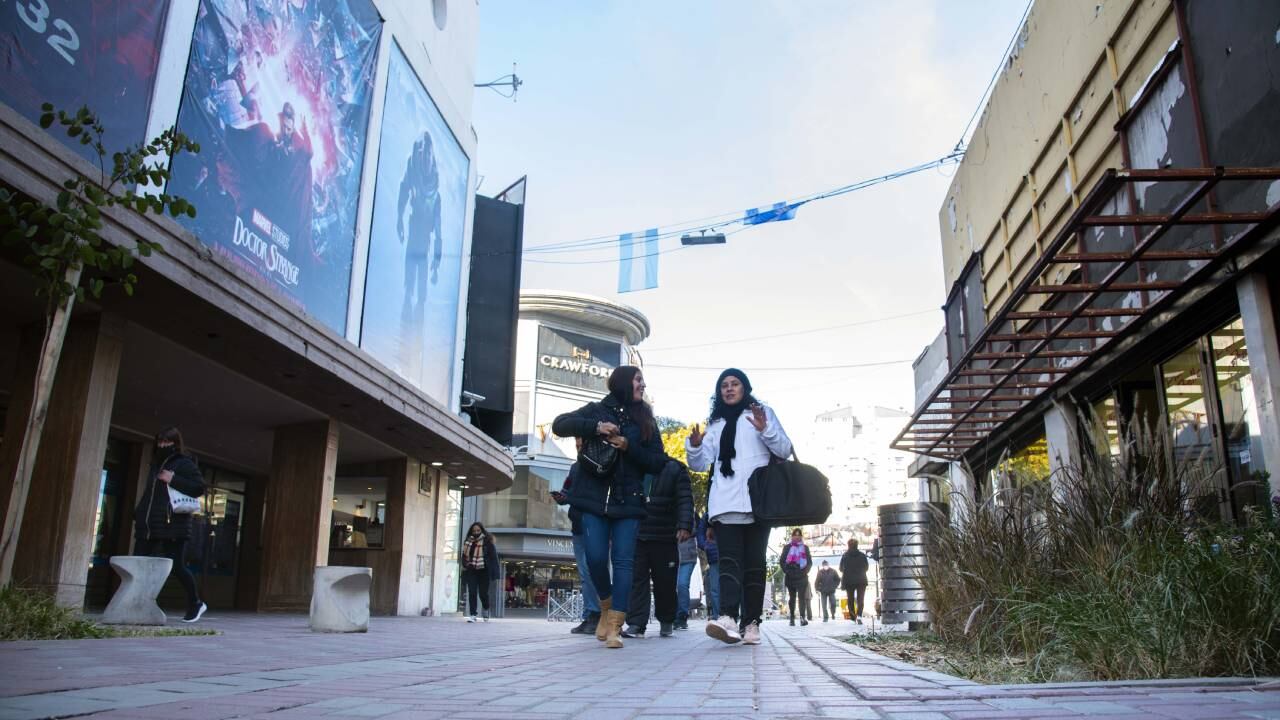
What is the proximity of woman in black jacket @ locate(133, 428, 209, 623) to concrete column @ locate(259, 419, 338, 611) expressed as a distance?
20.6 ft

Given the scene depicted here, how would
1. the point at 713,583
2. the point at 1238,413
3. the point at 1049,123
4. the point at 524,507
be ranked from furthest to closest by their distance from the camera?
the point at 524,507
the point at 713,583
the point at 1049,123
the point at 1238,413

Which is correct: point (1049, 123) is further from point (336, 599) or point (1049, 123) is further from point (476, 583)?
point (476, 583)

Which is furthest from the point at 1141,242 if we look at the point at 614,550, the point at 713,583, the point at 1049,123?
the point at 713,583

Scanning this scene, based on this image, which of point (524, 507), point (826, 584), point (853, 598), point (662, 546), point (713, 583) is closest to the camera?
point (662, 546)

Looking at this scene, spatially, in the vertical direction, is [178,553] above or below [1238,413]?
below

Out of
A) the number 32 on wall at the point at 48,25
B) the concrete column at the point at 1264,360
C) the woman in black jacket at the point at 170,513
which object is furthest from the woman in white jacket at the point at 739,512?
the number 32 on wall at the point at 48,25

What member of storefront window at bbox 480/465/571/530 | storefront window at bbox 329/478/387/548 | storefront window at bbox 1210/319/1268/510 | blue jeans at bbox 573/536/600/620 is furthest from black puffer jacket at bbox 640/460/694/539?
storefront window at bbox 480/465/571/530

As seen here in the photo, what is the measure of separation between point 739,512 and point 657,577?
2236 millimetres

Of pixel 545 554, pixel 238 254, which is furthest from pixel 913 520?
pixel 545 554

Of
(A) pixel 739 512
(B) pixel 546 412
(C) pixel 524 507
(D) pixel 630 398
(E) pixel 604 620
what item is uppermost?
(B) pixel 546 412

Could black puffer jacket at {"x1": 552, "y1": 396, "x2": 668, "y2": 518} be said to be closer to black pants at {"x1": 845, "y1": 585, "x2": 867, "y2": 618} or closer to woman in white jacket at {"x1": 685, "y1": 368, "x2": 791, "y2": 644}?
woman in white jacket at {"x1": 685, "y1": 368, "x2": 791, "y2": 644}

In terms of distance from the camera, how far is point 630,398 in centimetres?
667

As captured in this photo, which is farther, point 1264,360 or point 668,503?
point 668,503

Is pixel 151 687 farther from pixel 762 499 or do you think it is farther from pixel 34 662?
pixel 762 499
